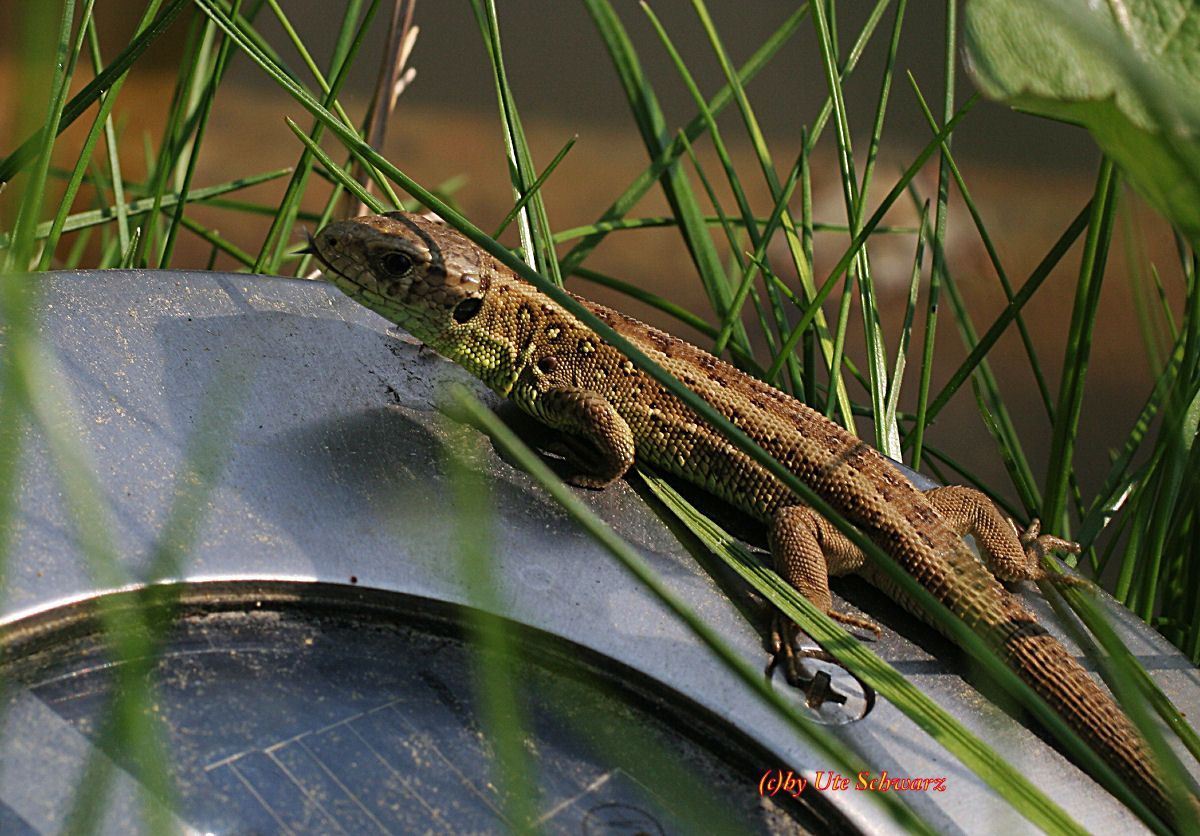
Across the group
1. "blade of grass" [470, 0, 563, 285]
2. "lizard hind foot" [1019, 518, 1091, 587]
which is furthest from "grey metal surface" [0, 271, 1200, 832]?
"blade of grass" [470, 0, 563, 285]

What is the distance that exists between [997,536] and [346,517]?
54 centimetres

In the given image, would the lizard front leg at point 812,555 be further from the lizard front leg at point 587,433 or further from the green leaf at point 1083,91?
the green leaf at point 1083,91

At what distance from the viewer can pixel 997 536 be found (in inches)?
36.0

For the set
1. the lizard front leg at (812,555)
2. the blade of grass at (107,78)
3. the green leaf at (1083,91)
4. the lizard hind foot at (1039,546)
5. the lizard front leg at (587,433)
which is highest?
the green leaf at (1083,91)

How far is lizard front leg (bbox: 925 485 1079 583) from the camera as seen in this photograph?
88 cm

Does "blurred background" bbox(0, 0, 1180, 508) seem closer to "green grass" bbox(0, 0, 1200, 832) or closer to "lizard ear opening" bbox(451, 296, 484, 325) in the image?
"green grass" bbox(0, 0, 1200, 832)

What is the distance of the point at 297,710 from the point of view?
52 cm

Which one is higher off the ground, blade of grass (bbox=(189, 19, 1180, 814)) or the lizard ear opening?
blade of grass (bbox=(189, 19, 1180, 814))

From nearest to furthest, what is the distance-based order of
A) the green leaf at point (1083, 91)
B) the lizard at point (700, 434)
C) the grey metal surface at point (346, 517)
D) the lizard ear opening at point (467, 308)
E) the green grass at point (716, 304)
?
the green leaf at point (1083, 91)
the green grass at point (716, 304)
the grey metal surface at point (346, 517)
the lizard at point (700, 434)
the lizard ear opening at point (467, 308)

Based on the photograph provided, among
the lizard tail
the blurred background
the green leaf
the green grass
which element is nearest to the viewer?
the green leaf

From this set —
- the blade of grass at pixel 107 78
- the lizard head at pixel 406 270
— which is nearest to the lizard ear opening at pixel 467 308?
the lizard head at pixel 406 270

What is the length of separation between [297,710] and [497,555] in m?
0.14

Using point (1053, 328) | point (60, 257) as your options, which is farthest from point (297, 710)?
point (1053, 328)

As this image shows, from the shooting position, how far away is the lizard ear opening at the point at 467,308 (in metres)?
0.93
